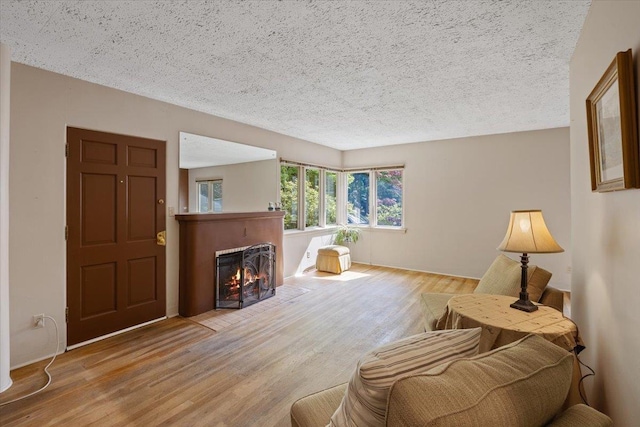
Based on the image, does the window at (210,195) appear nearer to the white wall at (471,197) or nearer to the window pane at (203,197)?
the window pane at (203,197)

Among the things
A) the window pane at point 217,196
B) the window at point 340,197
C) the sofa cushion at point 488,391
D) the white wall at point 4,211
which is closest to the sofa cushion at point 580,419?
the sofa cushion at point 488,391

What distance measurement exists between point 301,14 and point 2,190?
2398 mm

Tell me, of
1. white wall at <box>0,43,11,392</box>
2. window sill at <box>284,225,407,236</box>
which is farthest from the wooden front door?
window sill at <box>284,225,407,236</box>

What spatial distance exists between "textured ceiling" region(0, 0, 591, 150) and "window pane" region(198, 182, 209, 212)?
1.01 m

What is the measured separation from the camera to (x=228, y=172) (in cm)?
455

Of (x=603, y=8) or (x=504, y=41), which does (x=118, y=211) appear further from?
(x=603, y=8)

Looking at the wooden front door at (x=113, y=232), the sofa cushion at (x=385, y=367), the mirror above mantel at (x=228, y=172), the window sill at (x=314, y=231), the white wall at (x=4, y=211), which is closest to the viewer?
the sofa cushion at (x=385, y=367)

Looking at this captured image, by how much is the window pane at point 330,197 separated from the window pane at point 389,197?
926mm

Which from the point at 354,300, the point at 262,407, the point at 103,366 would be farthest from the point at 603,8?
the point at 103,366

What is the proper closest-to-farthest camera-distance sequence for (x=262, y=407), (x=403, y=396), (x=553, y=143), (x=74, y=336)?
(x=403, y=396) → (x=262, y=407) → (x=74, y=336) → (x=553, y=143)

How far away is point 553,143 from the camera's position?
14.7 ft

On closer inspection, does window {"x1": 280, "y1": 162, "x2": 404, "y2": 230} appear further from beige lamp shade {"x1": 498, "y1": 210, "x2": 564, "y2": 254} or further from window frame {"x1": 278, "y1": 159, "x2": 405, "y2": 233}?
beige lamp shade {"x1": 498, "y1": 210, "x2": 564, "y2": 254}

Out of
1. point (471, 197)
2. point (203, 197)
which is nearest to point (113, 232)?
point (203, 197)

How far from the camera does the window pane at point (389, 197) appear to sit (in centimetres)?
596
